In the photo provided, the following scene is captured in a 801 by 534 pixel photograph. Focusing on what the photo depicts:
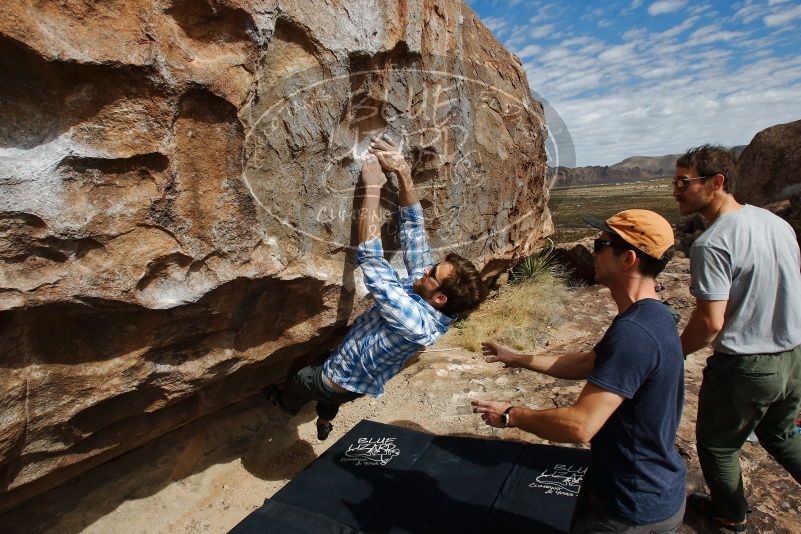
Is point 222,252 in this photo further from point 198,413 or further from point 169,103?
point 198,413

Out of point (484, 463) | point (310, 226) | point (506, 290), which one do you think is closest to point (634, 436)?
point (484, 463)

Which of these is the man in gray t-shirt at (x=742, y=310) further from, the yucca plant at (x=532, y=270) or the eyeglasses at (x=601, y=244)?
the yucca plant at (x=532, y=270)

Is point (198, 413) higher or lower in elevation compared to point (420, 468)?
higher

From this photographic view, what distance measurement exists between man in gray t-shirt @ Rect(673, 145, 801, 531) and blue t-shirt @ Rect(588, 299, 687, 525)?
2.75 ft

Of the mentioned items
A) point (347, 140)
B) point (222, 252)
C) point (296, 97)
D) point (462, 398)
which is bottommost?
point (462, 398)

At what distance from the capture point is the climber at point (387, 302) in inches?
102

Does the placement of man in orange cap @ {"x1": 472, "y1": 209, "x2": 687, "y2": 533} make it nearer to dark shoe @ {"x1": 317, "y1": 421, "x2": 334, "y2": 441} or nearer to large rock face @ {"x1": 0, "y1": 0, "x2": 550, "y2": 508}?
large rock face @ {"x1": 0, "y1": 0, "x2": 550, "y2": 508}

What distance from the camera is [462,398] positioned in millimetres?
4234

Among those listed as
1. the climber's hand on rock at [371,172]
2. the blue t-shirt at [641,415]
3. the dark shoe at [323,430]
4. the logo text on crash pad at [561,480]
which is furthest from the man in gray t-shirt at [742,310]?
the dark shoe at [323,430]

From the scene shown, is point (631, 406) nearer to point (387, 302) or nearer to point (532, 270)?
point (387, 302)

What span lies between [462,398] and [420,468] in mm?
1237

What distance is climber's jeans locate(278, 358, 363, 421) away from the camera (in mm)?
3004

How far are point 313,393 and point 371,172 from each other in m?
1.34

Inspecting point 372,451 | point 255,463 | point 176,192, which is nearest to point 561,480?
point 372,451
